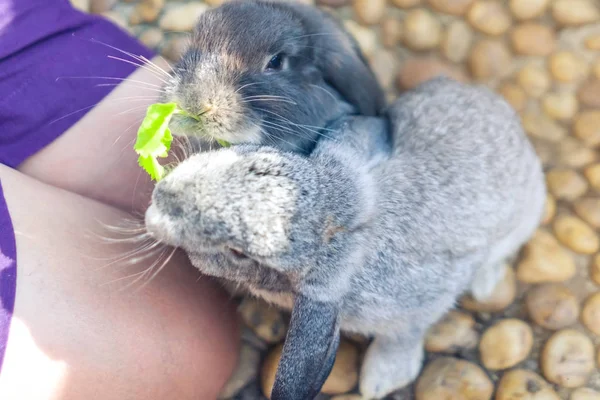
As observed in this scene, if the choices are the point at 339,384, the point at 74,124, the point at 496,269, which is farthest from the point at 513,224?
the point at 74,124

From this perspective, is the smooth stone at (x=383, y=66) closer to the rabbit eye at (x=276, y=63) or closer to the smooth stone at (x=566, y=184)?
the smooth stone at (x=566, y=184)

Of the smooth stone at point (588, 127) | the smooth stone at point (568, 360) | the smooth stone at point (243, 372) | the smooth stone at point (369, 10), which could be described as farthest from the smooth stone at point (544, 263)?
the smooth stone at point (369, 10)

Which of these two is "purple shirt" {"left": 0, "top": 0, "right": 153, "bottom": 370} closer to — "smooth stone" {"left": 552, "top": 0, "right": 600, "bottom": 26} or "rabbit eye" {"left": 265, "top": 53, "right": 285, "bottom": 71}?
"rabbit eye" {"left": 265, "top": 53, "right": 285, "bottom": 71}

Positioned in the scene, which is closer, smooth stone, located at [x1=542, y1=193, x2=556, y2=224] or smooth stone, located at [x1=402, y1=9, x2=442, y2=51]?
smooth stone, located at [x1=542, y1=193, x2=556, y2=224]

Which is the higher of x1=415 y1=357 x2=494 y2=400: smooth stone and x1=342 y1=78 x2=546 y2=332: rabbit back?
x1=342 y1=78 x2=546 y2=332: rabbit back

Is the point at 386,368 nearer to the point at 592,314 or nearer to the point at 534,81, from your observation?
the point at 592,314

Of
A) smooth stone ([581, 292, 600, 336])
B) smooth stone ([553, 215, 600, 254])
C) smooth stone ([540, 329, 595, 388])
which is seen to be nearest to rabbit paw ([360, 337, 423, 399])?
smooth stone ([540, 329, 595, 388])
